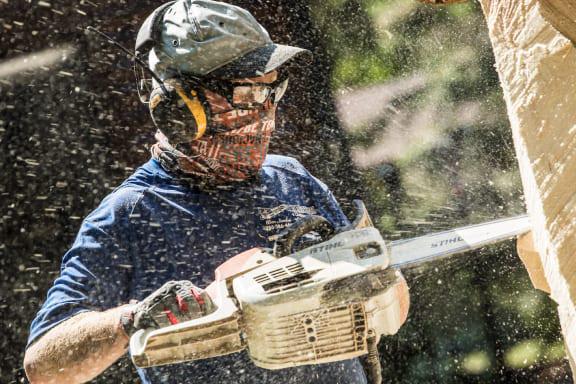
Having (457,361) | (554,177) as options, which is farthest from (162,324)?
(457,361)

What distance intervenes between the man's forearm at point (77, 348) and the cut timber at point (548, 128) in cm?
100

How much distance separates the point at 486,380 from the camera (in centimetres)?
349

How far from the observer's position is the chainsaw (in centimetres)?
119

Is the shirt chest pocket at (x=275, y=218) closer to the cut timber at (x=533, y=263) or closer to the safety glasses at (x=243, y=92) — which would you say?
the safety glasses at (x=243, y=92)

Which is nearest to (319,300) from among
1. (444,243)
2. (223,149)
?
(444,243)

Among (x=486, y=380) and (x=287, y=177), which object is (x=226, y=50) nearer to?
(x=287, y=177)

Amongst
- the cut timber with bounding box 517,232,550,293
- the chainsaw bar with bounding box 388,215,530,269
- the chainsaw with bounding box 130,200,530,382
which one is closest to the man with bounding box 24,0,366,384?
the chainsaw with bounding box 130,200,530,382

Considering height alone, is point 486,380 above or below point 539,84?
below

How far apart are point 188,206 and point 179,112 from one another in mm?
278

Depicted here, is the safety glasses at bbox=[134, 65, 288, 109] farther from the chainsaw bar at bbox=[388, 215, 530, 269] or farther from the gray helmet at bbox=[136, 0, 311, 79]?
the chainsaw bar at bbox=[388, 215, 530, 269]

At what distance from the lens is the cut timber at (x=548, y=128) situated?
79 cm

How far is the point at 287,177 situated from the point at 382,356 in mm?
1957

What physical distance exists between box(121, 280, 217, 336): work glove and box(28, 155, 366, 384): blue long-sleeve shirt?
27 cm

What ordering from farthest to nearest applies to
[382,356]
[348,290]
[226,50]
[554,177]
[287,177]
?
[382,356], [287,177], [226,50], [348,290], [554,177]
